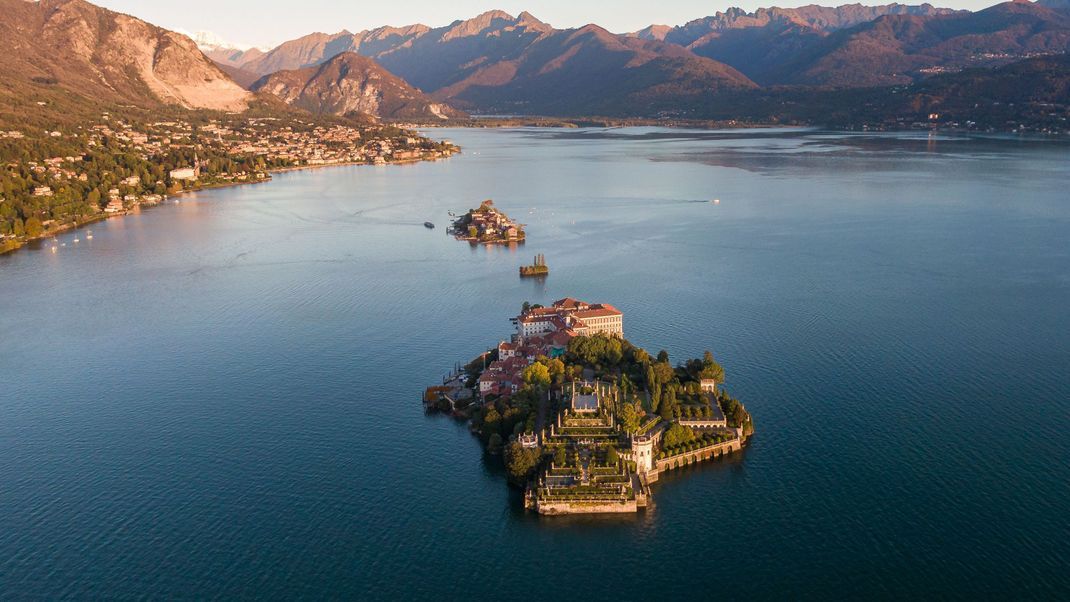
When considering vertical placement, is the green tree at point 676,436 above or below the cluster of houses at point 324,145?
below

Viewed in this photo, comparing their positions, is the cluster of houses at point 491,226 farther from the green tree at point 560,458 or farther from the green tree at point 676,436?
the green tree at point 560,458

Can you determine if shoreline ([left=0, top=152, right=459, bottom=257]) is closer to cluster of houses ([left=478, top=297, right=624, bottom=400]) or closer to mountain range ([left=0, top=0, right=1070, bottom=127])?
mountain range ([left=0, top=0, right=1070, bottom=127])

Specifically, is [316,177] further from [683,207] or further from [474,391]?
[474,391]

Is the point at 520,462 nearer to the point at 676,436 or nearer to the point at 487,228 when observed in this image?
the point at 676,436

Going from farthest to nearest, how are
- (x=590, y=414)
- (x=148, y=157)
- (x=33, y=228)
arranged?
(x=148, y=157) < (x=33, y=228) < (x=590, y=414)

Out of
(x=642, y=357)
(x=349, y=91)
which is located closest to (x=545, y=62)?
(x=349, y=91)

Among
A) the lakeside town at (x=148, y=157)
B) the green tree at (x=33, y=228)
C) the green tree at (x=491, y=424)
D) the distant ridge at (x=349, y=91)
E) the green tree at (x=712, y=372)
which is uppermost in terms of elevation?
the distant ridge at (x=349, y=91)

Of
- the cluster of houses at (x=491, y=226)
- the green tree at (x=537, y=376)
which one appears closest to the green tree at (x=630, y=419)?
the green tree at (x=537, y=376)
